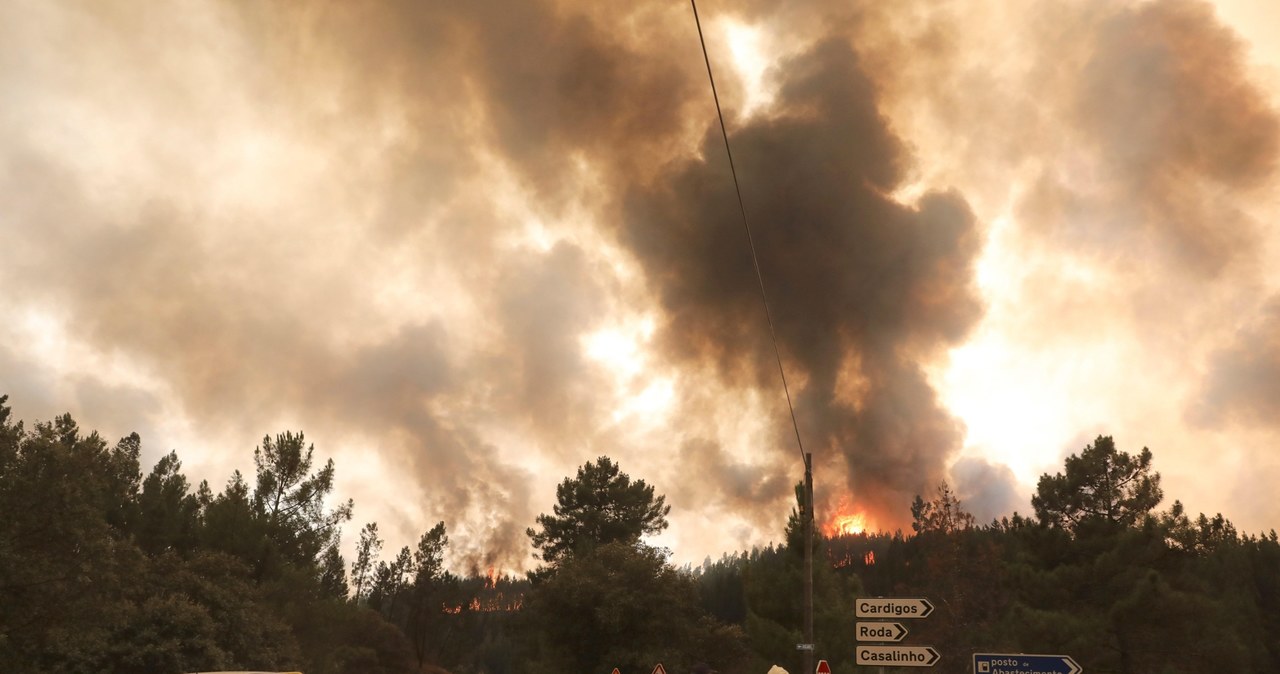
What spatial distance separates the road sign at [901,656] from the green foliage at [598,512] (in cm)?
5912

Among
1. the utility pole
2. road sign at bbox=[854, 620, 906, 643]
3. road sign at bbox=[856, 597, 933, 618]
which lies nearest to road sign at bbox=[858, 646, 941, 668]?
road sign at bbox=[854, 620, 906, 643]

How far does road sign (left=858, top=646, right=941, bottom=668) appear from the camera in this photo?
1523 cm

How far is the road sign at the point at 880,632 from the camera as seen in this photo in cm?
1568

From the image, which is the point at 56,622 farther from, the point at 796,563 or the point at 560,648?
the point at 796,563

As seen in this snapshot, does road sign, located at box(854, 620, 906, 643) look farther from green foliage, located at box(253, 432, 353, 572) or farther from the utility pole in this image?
green foliage, located at box(253, 432, 353, 572)

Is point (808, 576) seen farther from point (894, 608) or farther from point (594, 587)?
point (594, 587)

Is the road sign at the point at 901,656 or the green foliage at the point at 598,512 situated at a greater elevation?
the green foliage at the point at 598,512

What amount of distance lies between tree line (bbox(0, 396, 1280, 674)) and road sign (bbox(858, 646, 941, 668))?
66.5 ft

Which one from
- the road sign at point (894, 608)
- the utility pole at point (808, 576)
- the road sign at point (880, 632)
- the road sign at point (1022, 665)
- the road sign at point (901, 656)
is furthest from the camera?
the utility pole at point (808, 576)

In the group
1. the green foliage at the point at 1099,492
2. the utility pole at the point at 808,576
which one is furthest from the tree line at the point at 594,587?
the utility pole at the point at 808,576

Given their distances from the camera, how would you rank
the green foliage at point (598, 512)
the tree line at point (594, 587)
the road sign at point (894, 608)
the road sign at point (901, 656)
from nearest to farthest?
1. the road sign at point (901, 656)
2. the road sign at point (894, 608)
3. the tree line at point (594, 587)
4. the green foliage at point (598, 512)

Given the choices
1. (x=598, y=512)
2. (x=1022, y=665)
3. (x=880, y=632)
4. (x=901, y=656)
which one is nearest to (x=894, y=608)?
(x=880, y=632)

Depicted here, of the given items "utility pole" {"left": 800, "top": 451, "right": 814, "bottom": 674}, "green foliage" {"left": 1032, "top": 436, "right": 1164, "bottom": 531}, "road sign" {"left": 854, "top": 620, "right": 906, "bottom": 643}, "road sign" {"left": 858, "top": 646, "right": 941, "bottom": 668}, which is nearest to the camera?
"road sign" {"left": 858, "top": 646, "right": 941, "bottom": 668}

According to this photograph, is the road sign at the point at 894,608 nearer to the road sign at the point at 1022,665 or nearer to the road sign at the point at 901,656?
the road sign at the point at 901,656
